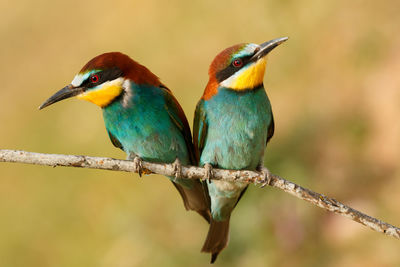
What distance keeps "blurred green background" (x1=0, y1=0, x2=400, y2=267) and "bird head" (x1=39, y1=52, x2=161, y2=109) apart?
1876 millimetres

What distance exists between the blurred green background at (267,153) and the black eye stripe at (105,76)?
76.8 inches

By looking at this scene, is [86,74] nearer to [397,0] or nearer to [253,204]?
[253,204]

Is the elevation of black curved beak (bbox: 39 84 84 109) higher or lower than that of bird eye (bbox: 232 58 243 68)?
higher

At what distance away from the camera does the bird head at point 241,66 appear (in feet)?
7.88

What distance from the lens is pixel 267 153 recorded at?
441 cm

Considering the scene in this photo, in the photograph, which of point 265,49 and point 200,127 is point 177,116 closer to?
point 200,127

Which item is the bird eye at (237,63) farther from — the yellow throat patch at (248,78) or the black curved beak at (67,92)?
the black curved beak at (67,92)

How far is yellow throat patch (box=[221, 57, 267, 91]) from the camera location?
7.90ft

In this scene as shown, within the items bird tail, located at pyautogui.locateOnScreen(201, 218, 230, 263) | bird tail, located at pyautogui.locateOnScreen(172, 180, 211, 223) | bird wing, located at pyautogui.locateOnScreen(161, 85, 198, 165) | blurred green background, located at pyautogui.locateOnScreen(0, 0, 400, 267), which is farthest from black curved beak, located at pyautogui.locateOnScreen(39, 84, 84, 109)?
blurred green background, located at pyautogui.locateOnScreen(0, 0, 400, 267)

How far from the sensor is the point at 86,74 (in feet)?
7.81

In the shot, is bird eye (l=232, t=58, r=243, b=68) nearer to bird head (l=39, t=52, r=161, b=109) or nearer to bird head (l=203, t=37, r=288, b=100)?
bird head (l=203, t=37, r=288, b=100)

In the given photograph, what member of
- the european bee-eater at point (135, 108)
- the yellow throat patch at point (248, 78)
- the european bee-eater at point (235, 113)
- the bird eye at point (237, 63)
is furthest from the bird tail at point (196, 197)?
the bird eye at point (237, 63)

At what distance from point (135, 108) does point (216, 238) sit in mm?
872

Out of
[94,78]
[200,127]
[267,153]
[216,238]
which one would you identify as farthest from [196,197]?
[267,153]
